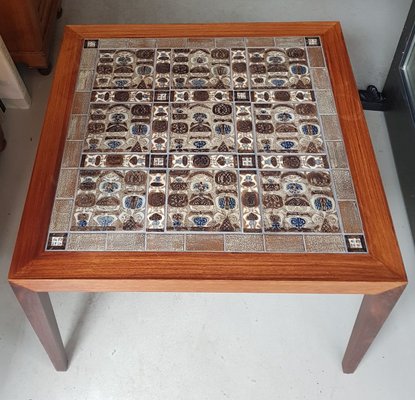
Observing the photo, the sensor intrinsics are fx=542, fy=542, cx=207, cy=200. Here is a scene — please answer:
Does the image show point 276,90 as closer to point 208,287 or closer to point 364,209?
point 364,209

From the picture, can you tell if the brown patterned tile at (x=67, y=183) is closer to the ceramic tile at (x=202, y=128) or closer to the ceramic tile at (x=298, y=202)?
the ceramic tile at (x=202, y=128)

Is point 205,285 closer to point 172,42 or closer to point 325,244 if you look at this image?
point 325,244

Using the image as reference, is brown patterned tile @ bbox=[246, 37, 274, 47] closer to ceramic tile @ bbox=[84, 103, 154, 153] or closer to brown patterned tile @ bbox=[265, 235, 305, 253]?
ceramic tile @ bbox=[84, 103, 154, 153]

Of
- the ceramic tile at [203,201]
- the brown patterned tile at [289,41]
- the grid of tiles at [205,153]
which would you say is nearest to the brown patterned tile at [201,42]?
the grid of tiles at [205,153]

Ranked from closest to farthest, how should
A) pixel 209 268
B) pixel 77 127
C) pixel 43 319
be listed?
pixel 209 268 → pixel 43 319 → pixel 77 127

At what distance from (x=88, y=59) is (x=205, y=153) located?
1.35 ft

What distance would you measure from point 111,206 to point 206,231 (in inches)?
7.7

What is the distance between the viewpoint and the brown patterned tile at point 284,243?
3.29 feet

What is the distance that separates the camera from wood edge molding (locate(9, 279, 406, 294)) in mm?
969

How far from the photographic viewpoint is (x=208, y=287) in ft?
3.24

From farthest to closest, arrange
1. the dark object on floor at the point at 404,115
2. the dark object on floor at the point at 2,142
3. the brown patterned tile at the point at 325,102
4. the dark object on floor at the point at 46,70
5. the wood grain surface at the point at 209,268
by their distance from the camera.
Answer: the dark object on floor at the point at 46,70
the dark object on floor at the point at 2,142
the dark object on floor at the point at 404,115
the brown patterned tile at the point at 325,102
the wood grain surface at the point at 209,268

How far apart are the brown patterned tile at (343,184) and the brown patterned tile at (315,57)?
0.32 m

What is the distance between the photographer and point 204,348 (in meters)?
1.33

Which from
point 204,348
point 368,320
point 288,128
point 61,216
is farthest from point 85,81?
point 368,320
